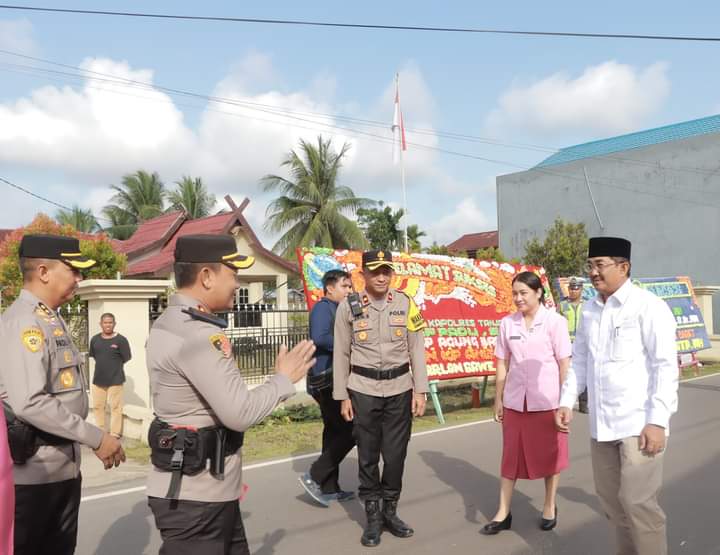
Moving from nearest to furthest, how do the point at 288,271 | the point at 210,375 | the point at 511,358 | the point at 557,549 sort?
1. the point at 210,375
2. the point at 557,549
3. the point at 511,358
4. the point at 288,271

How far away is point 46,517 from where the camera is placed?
9.58ft

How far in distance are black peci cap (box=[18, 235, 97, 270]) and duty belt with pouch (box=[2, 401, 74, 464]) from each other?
71 centimetres

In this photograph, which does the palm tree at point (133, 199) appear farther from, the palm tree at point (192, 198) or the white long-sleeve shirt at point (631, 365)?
the white long-sleeve shirt at point (631, 365)

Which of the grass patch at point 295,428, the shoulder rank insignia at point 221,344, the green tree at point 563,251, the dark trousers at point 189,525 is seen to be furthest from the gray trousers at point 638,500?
the green tree at point 563,251

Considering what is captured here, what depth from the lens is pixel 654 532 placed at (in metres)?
3.38

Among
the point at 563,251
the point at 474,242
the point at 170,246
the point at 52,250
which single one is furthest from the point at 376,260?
the point at 474,242

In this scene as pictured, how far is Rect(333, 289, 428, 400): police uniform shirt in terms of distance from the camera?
4688mm

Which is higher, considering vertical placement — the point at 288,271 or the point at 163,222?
the point at 163,222

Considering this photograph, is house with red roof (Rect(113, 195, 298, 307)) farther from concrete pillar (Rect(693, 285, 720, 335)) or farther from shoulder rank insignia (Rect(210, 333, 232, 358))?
shoulder rank insignia (Rect(210, 333, 232, 358))

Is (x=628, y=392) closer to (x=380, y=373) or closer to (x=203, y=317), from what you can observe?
(x=380, y=373)

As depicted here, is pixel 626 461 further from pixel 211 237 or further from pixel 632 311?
pixel 211 237

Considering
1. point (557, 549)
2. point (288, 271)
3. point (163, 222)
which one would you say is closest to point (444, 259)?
point (557, 549)

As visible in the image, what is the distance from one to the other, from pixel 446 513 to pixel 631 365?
90.8 inches

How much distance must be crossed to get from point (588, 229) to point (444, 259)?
23642 mm
